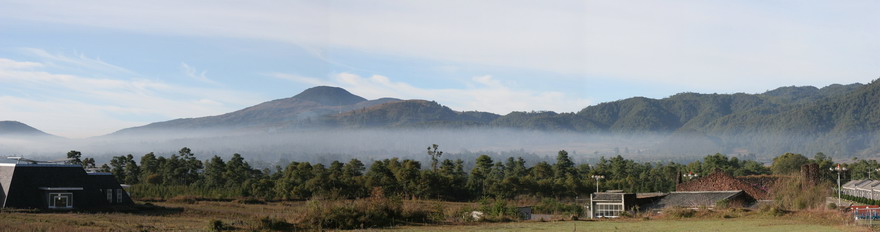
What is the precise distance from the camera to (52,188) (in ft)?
168

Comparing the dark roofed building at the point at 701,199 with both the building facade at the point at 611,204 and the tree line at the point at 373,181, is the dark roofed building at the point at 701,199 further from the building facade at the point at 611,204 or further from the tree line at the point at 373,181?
the tree line at the point at 373,181

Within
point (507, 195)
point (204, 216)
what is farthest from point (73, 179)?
point (507, 195)

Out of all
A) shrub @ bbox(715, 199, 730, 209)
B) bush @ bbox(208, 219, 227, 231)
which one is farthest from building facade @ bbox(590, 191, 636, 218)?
bush @ bbox(208, 219, 227, 231)

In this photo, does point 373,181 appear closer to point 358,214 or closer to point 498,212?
point 498,212

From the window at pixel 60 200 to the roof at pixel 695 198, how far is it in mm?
35891

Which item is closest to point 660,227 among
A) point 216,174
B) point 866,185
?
point 866,185

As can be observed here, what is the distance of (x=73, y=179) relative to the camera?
174ft

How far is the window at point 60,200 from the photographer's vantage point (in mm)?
51031

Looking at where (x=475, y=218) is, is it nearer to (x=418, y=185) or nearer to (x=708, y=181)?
(x=708, y=181)

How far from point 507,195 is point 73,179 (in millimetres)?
37049

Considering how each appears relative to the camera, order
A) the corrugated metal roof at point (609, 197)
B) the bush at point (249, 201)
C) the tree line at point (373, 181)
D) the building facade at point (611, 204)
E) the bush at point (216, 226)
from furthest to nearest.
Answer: the tree line at point (373, 181) < the bush at point (249, 201) < the corrugated metal roof at point (609, 197) < the building facade at point (611, 204) < the bush at point (216, 226)

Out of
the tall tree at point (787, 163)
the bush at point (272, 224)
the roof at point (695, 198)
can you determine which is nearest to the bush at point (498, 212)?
the bush at point (272, 224)

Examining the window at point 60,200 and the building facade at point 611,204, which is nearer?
the building facade at point 611,204

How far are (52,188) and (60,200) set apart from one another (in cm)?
89
